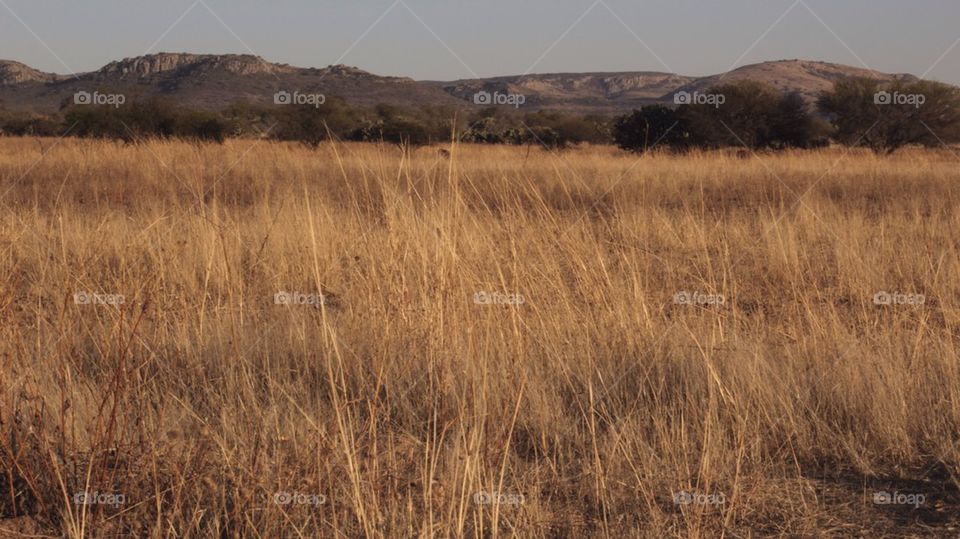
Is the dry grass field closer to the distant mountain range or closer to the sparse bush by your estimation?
the sparse bush

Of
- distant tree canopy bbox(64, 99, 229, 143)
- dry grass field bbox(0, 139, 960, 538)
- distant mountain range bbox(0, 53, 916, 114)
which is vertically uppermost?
distant mountain range bbox(0, 53, 916, 114)

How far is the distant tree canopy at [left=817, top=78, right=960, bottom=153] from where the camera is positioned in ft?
73.2

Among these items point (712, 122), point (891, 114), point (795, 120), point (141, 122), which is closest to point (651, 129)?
point (712, 122)

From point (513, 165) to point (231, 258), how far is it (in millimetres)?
8357

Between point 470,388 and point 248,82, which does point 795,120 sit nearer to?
point 470,388

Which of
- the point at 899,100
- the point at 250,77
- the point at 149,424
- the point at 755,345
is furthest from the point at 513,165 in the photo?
the point at 250,77

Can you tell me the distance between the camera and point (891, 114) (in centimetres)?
2242

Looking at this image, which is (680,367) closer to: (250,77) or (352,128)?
(352,128)

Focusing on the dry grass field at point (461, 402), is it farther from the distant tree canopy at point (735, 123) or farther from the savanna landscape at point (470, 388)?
the distant tree canopy at point (735, 123)

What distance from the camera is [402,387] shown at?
3479mm

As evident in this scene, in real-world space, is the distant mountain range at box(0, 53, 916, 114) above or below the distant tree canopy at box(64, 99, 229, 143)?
above

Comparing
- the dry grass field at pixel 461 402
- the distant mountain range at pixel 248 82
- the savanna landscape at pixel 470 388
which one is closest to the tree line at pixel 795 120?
the savanna landscape at pixel 470 388

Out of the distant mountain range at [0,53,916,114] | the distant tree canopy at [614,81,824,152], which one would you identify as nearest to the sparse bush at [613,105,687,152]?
the distant tree canopy at [614,81,824,152]

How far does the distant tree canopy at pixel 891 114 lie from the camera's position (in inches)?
878
